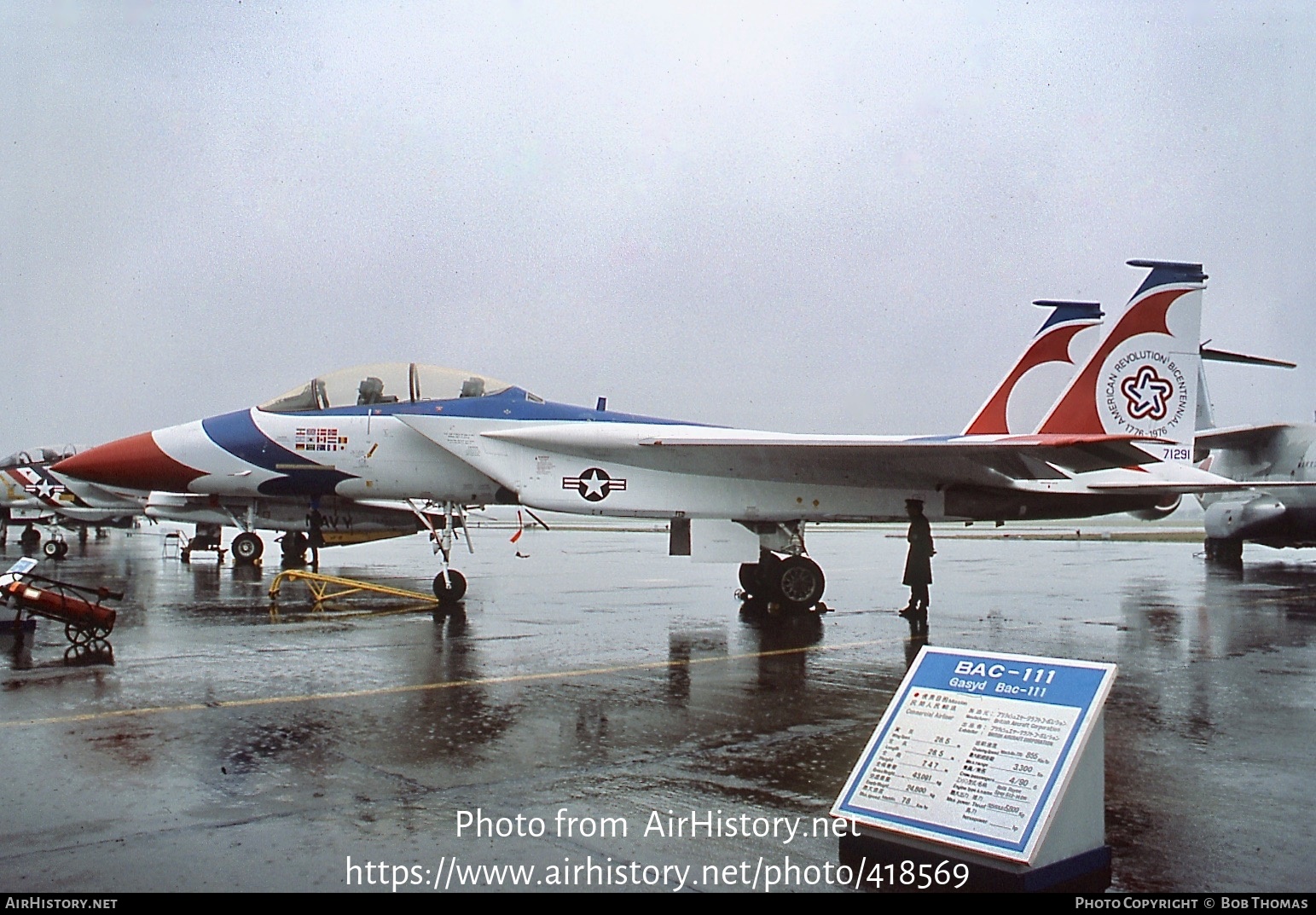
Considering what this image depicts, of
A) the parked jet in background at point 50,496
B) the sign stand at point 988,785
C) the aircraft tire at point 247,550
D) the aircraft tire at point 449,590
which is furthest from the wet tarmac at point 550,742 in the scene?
the parked jet in background at point 50,496

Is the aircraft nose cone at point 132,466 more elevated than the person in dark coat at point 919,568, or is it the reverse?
the aircraft nose cone at point 132,466

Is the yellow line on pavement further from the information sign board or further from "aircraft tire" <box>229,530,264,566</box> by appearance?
"aircraft tire" <box>229,530,264,566</box>

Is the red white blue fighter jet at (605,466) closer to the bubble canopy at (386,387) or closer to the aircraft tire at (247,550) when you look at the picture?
the bubble canopy at (386,387)

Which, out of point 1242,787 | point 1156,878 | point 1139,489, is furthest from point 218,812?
point 1139,489

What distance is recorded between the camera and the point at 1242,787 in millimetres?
4844

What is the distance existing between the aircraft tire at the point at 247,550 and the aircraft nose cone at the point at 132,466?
790 cm

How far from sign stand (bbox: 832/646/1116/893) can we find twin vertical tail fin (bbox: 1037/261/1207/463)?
37.8ft

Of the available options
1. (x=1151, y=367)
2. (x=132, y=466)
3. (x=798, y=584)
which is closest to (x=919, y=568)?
(x=798, y=584)

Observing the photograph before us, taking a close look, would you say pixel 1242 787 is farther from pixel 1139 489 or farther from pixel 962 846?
pixel 1139 489

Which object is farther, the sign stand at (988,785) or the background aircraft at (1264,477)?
the background aircraft at (1264,477)

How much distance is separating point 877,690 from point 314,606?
313 inches

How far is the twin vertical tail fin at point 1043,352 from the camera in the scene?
50.8 feet

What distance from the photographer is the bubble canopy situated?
12961 millimetres

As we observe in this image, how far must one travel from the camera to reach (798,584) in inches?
503
